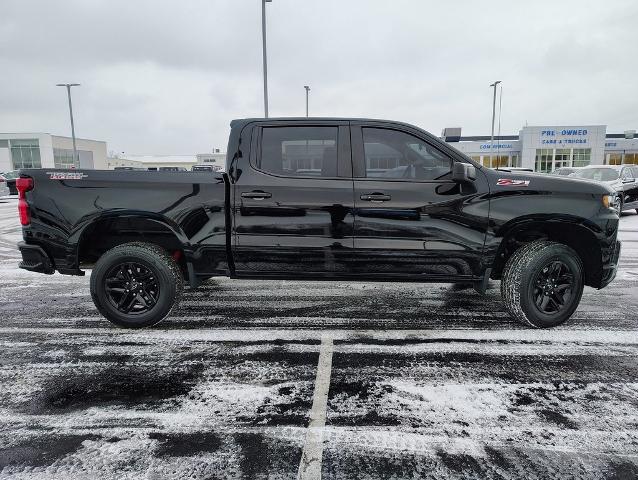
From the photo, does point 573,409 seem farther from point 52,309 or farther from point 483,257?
point 52,309

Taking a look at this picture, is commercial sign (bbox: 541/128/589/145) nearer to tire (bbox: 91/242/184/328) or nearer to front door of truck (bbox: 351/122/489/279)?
front door of truck (bbox: 351/122/489/279)

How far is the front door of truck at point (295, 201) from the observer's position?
13.2 feet

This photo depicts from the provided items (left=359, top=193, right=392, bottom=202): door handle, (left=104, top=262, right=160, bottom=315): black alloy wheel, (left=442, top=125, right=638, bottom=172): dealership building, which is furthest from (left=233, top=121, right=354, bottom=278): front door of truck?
(left=442, top=125, right=638, bottom=172): dealership building

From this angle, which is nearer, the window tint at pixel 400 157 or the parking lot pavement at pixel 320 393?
the parking lot pavement at pixel 320 393

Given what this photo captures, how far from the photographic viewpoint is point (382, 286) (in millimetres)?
5887

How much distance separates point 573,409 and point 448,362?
0.93m

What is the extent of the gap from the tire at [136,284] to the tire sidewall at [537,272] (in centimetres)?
341

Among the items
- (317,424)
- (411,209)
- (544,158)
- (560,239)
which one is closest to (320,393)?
(317,424)

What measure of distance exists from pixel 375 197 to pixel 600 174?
1356 cm

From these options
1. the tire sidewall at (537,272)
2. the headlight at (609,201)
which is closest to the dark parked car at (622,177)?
the headlight at (609,201)

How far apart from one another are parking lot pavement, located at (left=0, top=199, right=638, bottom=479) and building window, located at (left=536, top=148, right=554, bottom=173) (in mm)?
51831

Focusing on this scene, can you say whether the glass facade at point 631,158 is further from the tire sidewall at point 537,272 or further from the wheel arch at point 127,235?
the wheel arch at point 127,235

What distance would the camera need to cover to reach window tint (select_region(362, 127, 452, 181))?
4070 millimetres

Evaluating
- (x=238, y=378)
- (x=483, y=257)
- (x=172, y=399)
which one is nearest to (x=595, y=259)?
(x=483, y=257)
